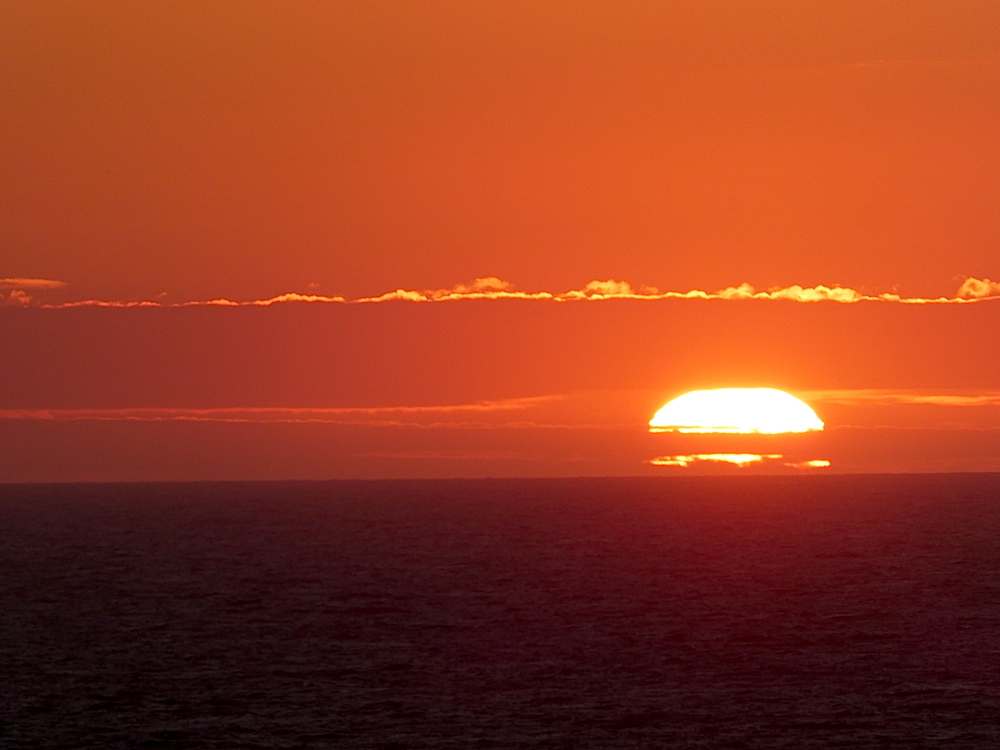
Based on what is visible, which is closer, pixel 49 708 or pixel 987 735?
pixel 987 735

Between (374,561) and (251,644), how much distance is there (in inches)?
2194

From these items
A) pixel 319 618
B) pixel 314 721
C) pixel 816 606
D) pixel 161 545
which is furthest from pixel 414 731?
pixel 161 545

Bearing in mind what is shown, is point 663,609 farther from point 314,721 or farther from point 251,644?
point 314,721

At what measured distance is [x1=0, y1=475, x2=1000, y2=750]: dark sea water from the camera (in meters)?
60.7

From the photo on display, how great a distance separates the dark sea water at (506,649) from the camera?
2389 inches

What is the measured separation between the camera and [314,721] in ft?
203

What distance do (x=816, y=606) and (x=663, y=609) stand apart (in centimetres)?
1158

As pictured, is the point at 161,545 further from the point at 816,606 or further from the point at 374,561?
the point at 816,606

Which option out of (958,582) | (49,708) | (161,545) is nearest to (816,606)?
(958,582)

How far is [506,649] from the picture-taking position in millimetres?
80875

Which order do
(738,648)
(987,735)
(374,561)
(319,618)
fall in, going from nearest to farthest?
(987,735) < (738,648) < (319,618) < (374,561)

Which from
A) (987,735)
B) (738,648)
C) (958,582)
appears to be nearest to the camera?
(987,735)

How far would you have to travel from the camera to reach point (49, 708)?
6425 cm

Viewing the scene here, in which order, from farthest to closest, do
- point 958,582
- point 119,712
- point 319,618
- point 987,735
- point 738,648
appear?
point 958,582
point 319,618
point 738,648
point 119,712
point 987,735
